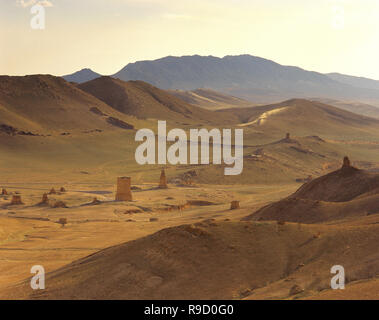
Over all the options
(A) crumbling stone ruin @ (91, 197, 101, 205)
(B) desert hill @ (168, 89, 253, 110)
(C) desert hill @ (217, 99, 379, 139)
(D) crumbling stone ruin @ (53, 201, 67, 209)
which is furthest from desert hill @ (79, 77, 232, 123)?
(D) crumbling stone ruin @ (53, 201, 67, 209)

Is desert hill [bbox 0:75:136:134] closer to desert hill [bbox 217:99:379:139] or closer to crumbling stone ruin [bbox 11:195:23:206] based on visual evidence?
desert hill [bbox 217:99:379:139]

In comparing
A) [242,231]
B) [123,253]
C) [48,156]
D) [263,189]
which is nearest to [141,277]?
[123,253]

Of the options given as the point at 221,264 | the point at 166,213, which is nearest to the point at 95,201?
the point at 166,213

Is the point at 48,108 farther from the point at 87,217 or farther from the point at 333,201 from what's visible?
the point at 333,201

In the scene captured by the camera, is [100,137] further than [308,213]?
Yes

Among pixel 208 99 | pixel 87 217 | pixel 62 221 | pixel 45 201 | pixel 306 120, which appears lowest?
pixel 62 221

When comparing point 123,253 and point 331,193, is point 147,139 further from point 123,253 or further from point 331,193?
point 123,253
